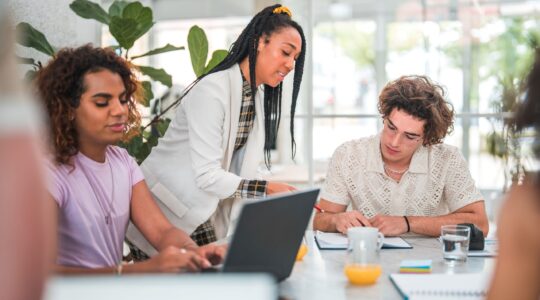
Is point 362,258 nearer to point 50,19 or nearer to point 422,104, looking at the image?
point 422,104

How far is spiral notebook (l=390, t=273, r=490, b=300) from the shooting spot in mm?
1545

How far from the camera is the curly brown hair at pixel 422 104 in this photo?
2596 millimetres

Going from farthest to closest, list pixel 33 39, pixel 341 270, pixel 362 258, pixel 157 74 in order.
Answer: pixel 157 74 → pixel 33 39 → pixel 341 270 → pixel 362 258

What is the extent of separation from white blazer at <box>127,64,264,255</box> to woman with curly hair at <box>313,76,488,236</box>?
353 millimetres

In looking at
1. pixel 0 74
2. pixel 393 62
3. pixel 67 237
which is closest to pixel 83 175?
pixel 67 237

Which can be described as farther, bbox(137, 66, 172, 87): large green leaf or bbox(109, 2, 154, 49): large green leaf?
bbox(137, 66, 172, 87): large green leaf

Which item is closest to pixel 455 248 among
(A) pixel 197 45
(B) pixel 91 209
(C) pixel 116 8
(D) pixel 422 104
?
(D) pixel 422 104

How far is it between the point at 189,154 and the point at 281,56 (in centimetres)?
48

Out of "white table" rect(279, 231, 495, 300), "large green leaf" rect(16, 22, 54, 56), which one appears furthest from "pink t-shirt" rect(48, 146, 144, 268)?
"large green leaf" rect(16, 22, 54, 56)

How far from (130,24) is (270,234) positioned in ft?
6.64

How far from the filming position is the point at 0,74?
0.57 meters

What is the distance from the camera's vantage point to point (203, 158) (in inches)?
92.1

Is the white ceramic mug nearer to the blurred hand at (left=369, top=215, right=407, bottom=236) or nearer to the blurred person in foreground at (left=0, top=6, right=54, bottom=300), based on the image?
the blurred hand at (left=369, top=215, right=407, bottom=236)

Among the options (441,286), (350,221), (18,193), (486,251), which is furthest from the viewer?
(350,221)
